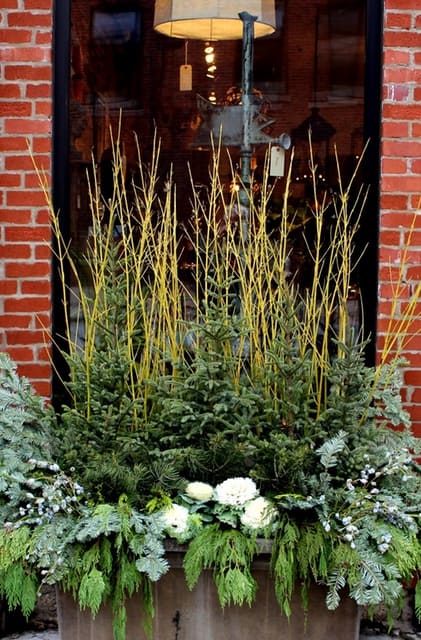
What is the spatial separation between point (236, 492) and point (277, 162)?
161cm

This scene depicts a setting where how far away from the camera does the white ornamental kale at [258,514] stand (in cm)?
341

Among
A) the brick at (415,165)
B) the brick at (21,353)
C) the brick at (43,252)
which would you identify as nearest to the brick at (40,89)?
the brick at (43,252)

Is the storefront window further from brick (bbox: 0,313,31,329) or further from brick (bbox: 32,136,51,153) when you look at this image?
brick (bbox: 0,313,31,329)

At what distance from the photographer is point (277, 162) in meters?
4.42

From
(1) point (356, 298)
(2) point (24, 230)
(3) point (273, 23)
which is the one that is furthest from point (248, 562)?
(3) point (273, 23)

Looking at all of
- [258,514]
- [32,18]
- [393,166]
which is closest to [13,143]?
[32,18]

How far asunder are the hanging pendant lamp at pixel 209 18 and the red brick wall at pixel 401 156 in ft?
1.77

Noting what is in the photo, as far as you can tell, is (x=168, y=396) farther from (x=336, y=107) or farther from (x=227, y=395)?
(x=336, y=107)

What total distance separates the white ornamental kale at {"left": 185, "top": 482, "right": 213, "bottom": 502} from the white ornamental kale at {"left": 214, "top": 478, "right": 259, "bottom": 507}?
30 millimetres

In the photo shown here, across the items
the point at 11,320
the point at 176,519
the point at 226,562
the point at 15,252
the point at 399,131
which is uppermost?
the point at 399,131

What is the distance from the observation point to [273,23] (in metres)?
4.43

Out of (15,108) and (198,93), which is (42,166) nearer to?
(15,108)

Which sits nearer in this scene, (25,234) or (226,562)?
(226,562)

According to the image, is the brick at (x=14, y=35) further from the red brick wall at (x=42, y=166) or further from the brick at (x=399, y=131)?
the brick at (x=399, y=131)
